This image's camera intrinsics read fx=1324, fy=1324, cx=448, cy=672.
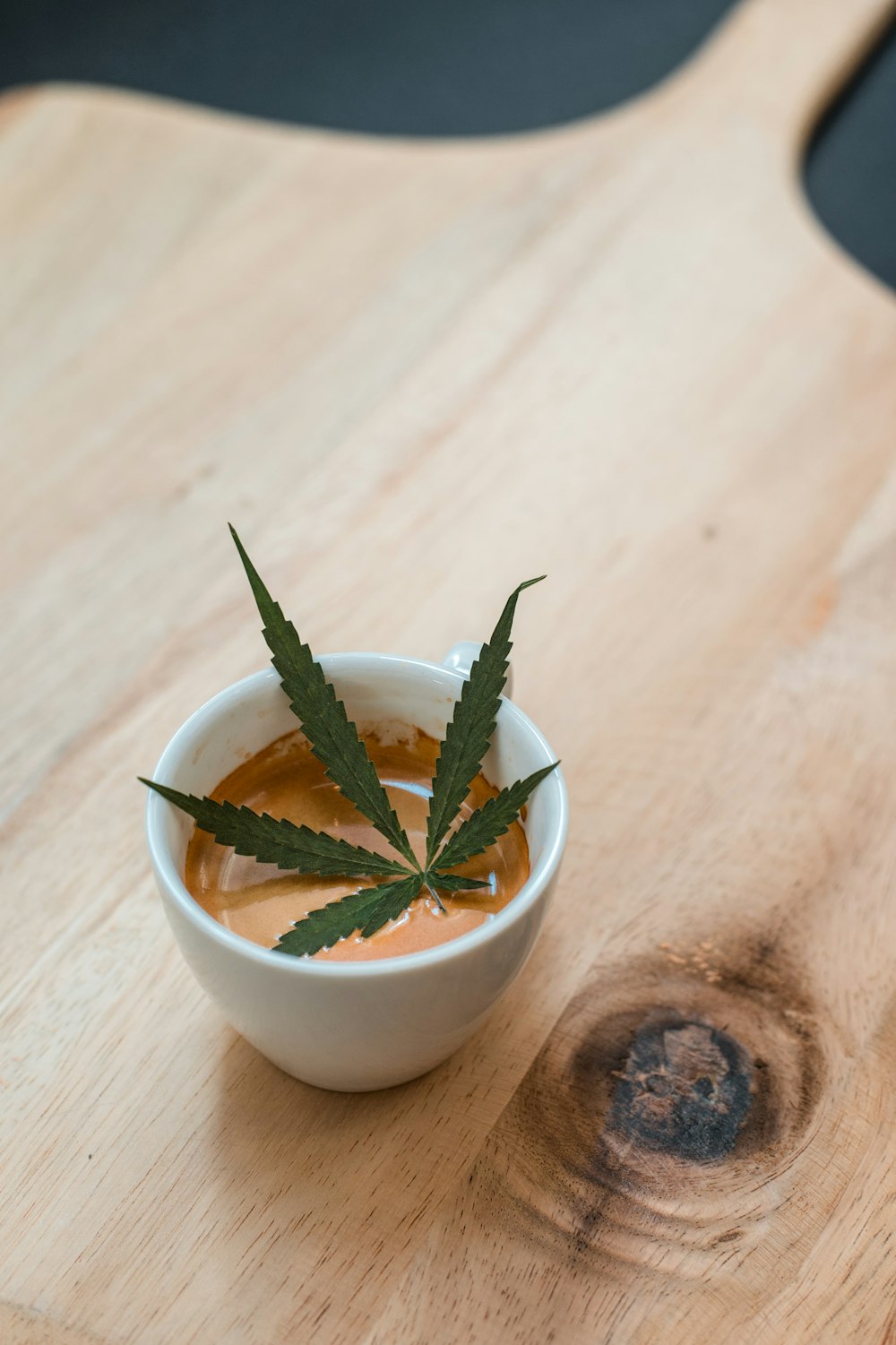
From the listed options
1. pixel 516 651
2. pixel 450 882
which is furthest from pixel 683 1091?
pixel 516 651

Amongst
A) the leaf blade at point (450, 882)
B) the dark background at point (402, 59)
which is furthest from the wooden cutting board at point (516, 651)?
the dark background at point (402, 59)

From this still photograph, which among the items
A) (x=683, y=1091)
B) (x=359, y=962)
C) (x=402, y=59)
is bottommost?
(x=402, y=59)

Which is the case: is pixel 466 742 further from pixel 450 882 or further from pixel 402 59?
pixel 402 59

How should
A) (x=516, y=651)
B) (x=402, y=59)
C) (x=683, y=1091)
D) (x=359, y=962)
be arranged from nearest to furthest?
1. (x=359, y=962)
2. (x=683, y=1091)
3. (x=516, y=651)
4. (x=402, y=59)

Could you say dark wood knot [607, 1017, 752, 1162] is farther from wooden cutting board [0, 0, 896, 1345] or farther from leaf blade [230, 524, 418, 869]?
leaf blade [230, 524, 418, 869]

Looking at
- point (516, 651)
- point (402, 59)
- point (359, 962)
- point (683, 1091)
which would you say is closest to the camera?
point (359, 962)

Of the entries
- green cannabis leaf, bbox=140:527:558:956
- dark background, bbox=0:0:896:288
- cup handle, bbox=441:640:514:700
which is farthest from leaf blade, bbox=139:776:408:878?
dark background, bbox=0:0:896:288

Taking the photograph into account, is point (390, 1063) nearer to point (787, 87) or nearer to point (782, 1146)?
point (782, 1146)

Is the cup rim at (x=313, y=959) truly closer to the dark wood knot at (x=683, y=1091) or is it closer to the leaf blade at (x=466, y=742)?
the leaf blade at (x=466, y=742)
